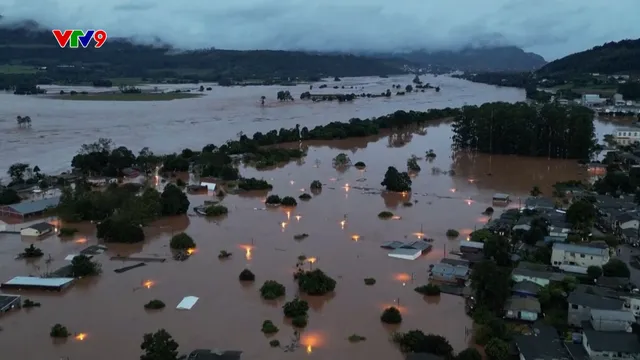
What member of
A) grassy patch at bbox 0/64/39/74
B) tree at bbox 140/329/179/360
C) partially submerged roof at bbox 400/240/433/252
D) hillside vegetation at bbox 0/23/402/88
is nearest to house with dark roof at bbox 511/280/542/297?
partially submerged roof at bbox 400/240/433/252

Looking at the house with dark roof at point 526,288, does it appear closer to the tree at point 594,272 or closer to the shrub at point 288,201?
the tree at point 594,272

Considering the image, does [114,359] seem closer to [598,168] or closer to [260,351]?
[260,351]

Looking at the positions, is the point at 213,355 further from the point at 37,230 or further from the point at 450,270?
the point at 37,230

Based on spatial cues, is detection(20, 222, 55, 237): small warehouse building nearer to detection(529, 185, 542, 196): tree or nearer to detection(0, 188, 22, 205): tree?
detection(0, 188, 22, 205): tree

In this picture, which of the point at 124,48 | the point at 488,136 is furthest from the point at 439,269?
the point at 124,48

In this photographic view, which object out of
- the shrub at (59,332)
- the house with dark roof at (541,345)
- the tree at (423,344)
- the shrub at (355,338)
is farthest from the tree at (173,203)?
the house with dark roof at (541,345)

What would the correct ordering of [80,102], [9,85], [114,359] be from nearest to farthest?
1. [114,359]
2. [80,102]
3. [9,85]
